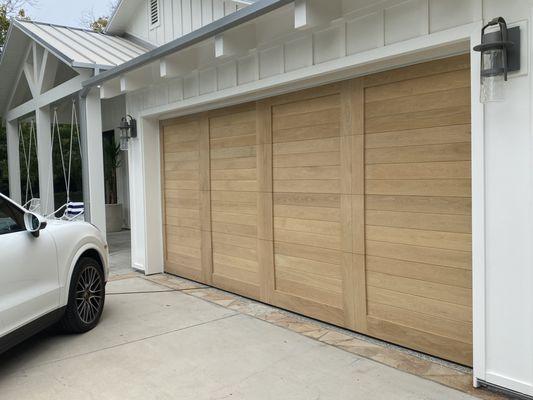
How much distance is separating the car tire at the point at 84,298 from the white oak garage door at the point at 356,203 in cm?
161

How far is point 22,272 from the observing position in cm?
353

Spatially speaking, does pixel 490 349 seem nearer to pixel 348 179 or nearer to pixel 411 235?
pixel 411 235

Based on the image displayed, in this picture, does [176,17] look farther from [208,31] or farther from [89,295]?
[89,295]

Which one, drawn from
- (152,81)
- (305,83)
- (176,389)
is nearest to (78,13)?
(152,81)

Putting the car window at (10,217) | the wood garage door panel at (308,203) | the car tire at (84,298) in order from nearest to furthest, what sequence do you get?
the car window at (10,217), the car tire at (84,298), the wood garage door panel at (308,203)

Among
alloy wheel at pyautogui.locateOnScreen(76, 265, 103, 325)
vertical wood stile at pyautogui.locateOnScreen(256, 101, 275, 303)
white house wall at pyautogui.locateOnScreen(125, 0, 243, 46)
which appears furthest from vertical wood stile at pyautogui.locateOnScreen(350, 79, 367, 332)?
white house wall at pyautogui.locateOnScreen(125, 0, 243, 46)

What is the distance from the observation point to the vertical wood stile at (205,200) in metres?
6.03

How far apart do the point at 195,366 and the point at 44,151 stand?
709 cm

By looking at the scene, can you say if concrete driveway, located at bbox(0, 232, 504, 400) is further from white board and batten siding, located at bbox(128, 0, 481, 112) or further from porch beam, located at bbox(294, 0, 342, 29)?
porch beam, located at bbox(294, 0, 342, 29)

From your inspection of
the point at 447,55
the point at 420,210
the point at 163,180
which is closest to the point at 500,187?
the point at 420,210

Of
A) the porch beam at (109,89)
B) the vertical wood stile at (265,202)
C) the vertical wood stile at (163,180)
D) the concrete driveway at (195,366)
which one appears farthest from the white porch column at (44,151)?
the vertical wood stile at (265,202)

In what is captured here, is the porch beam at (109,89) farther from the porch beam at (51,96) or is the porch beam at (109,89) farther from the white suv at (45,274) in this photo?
the white suv at (45,274)

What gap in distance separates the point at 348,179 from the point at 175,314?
231cm

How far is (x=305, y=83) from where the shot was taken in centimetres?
455
